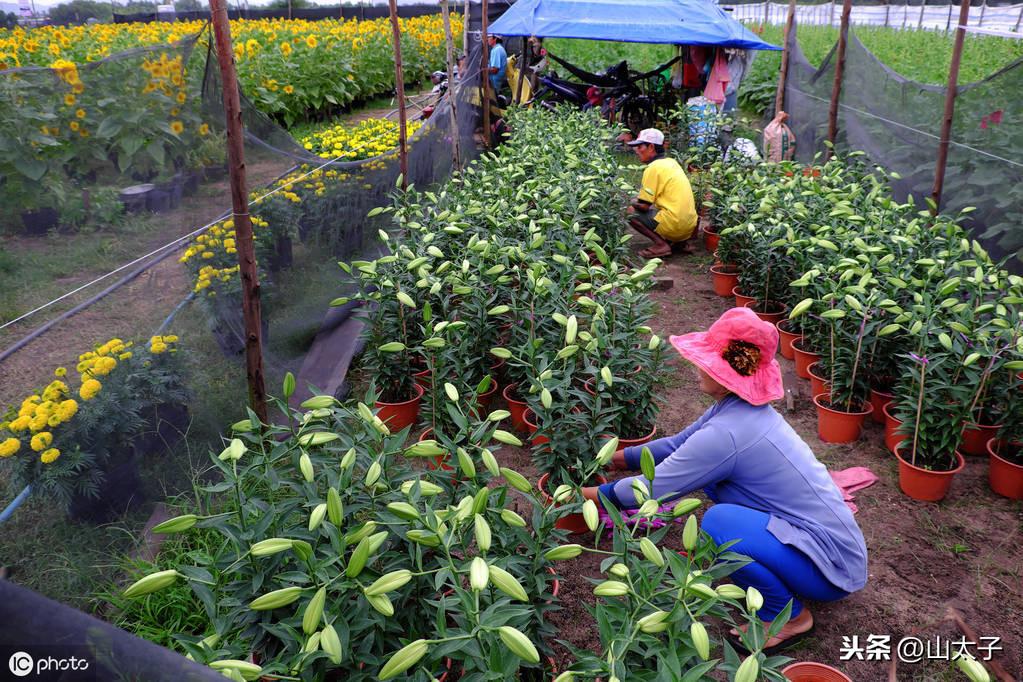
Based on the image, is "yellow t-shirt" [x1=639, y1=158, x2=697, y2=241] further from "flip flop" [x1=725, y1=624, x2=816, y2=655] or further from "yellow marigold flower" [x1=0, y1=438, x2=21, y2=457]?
"yellow marigold flower" [x1=0, y1=438, x2=21, y2=457]

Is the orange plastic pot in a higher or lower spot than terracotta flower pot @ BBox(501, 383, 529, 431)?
higher

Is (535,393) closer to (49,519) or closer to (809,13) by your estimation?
(49,519)

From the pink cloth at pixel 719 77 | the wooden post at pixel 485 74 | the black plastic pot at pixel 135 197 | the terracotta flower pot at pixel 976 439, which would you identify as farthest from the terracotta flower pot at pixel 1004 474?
the pink cloth at pixel 719 77

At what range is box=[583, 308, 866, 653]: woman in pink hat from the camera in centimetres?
241

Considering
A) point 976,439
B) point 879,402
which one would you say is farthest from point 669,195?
point 976,439

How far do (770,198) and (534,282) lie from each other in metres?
2.26

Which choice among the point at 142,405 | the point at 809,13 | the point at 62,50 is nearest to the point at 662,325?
the point at 142,405

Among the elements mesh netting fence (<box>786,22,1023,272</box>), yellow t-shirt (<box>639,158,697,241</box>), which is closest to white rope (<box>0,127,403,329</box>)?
yellow t-shirt (<box>639,158,697,241</box>)

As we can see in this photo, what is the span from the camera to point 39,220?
2561 millimetres

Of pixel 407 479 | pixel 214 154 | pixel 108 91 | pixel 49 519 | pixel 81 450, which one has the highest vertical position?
pixel 108 91

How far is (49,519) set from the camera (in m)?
2.38

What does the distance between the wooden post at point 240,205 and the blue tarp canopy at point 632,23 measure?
7.97 meters

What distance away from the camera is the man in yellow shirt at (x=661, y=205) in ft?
21.0

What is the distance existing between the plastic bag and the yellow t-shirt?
6.40 ft
